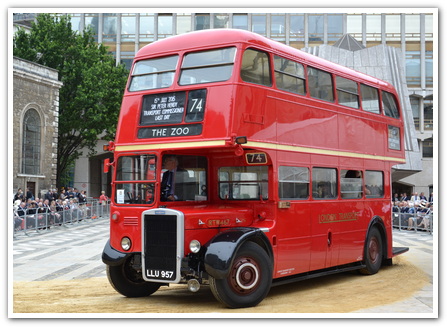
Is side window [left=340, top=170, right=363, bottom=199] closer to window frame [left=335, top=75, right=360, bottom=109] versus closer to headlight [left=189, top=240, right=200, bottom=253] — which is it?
window frame [left=335, top=75, right=360, bottom=109]

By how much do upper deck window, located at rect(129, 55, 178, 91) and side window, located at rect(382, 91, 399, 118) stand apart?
21.2 feet

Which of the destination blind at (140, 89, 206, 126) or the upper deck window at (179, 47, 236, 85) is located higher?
the upper deck window at (179, 47, 236, 85)

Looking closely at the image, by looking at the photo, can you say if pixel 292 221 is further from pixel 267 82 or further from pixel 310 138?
pixel 267 82

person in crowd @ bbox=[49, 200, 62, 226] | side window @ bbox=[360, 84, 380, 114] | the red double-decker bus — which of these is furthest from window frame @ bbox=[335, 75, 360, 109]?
person in crowd @ bbox=[49, 200, 62, 226]

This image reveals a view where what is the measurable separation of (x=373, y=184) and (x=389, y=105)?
7.07 feet

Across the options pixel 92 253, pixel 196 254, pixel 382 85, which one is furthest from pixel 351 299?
pixel 92 253

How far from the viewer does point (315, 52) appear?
4044cm

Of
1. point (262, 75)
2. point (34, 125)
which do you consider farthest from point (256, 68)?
point (34, 125)

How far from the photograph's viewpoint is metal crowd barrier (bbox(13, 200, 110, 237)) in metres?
25.1

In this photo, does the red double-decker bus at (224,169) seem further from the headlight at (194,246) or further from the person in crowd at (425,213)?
the person in crowd at (425,213)

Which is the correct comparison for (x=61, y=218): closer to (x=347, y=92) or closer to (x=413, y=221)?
(x=413, y=221)

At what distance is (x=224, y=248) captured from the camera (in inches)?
404

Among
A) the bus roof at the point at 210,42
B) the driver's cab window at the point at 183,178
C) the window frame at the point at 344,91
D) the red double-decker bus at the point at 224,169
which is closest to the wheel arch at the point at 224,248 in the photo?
the red double-decker bus at the point at 224,169

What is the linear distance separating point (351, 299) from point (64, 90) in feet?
109
